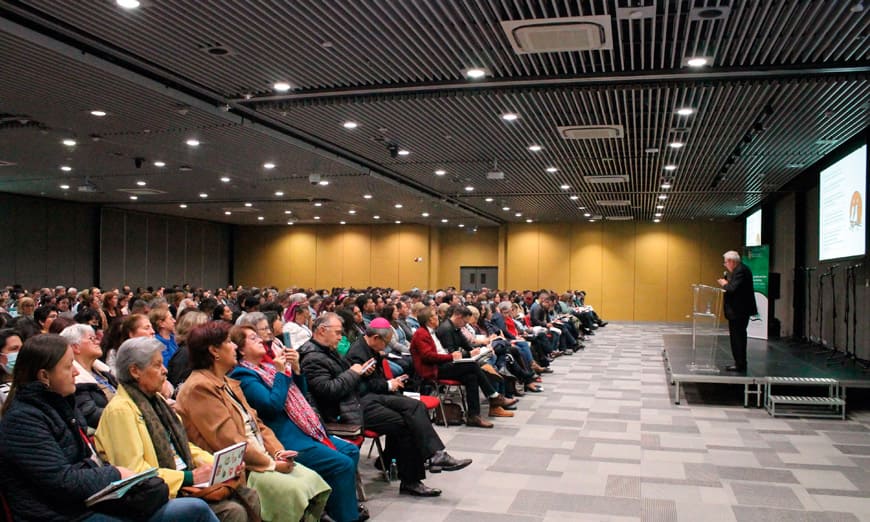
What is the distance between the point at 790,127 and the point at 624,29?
17.0ft

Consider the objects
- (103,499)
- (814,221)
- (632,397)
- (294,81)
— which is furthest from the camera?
(814,221)

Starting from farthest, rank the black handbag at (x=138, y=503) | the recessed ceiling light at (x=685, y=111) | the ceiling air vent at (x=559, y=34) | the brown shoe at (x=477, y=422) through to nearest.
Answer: the recessed ceiling light at (x=685, y=111) → the brown shoe at (x=477, y=422) → the ceiling air vent at (x=559, y=34) → the black handbag at (x=138, y=503)

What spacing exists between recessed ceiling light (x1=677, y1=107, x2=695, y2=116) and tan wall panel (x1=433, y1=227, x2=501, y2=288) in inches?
783

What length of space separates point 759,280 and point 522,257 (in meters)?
11.8

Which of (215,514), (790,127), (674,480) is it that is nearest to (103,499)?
(215,514)

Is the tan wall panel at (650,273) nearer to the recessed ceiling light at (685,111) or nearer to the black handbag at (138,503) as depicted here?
the recessed ceiling light at (685,111)

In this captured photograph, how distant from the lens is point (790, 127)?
9.86 meters

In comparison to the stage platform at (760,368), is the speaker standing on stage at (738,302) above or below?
above

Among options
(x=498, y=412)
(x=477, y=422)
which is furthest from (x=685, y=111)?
(x=477, y=422)

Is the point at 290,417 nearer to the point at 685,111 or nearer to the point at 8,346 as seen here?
the point at 8,346

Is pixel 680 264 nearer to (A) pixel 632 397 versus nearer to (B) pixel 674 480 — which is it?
(A) pixel 632 397

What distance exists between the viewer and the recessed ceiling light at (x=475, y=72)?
6977mm

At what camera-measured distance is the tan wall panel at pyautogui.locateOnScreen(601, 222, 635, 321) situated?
26297 millimetres

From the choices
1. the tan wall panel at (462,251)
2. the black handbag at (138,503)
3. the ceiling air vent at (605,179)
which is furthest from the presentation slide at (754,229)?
the black handbag at (138,503)
